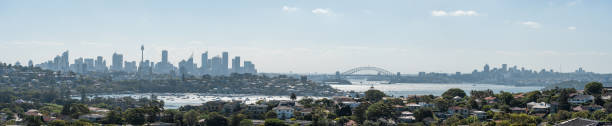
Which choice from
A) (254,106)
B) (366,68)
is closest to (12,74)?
(254,106)

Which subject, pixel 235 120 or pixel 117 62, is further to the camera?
pixel 117 62

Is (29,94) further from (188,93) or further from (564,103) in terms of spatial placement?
(564,103)

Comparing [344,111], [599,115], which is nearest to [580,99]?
[599,115]

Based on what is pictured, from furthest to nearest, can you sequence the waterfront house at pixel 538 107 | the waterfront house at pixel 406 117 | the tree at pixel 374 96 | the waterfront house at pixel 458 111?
the tree at pixel 374 96 → the waterfront house at pixel 458 111 → the waterfront house at pixel 538 107 → the waterfront house at pixel 406 117

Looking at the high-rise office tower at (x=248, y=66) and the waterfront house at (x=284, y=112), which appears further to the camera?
the high-rise office tower at (x=248, y=66)

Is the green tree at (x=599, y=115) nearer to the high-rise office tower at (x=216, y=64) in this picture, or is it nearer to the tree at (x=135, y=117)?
the tree at (x=135, y=117)

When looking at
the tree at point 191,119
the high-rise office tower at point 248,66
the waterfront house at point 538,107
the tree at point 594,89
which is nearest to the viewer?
the tree at point 191,119

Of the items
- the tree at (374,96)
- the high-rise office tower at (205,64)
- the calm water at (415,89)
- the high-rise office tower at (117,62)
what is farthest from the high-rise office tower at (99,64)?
the tree at (374,96)

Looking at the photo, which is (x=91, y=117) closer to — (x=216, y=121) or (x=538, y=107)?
(x=216, y=121)

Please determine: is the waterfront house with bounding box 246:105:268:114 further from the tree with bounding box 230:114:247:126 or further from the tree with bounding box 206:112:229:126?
the tree with bounding box 206:112:229:126
